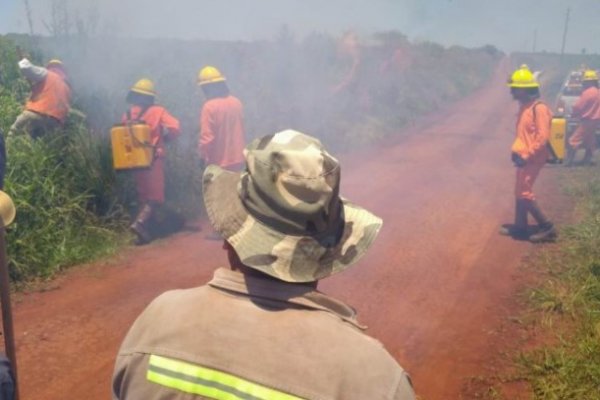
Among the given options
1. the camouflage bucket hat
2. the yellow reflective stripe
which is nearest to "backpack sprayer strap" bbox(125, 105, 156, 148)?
the camouflage bucket hat

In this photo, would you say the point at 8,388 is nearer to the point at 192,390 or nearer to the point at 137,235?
the point at 192,390

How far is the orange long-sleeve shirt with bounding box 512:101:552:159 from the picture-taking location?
280 inches

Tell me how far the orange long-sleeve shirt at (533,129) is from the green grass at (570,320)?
105 centimetres

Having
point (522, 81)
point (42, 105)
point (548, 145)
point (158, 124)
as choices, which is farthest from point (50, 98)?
point (548, 145)

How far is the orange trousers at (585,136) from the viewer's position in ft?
40.4

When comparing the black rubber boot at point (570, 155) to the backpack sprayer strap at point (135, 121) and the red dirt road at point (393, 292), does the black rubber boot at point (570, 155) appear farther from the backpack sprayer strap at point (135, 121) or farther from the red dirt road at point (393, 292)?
the backpack sprayer strap at point (135, 121)

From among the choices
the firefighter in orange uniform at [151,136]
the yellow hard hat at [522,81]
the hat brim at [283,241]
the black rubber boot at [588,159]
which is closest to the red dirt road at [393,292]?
the firefighter in orange uniform at [151,136]

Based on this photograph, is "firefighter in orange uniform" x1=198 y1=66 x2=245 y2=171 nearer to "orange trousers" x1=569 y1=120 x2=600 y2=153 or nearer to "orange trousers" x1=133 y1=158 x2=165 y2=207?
"orange trousers" x1=133 y1=158 x2=165 y2=207

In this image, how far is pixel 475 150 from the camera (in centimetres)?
1391

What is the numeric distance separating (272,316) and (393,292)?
432 centimetres

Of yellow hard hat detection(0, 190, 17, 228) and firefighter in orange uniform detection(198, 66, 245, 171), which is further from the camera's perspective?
firefighter in orange uniform detection(198, 66, 245, 171)

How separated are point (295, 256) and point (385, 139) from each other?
13.5 meters

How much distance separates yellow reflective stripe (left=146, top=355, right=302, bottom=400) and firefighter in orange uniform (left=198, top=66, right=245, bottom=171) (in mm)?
6152

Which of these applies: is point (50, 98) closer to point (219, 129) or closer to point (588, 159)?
point (219, 129)
